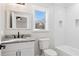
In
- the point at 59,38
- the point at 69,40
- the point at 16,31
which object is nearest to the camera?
the point at 16,31

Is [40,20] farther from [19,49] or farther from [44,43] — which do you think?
[19,49]

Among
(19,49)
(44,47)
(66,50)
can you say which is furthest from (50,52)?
(19,49)

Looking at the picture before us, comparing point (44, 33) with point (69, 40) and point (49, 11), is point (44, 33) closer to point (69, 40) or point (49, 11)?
point (49, 11)

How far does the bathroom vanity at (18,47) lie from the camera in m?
1.80

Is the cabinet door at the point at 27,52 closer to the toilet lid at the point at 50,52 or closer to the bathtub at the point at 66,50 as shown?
the toilet lid at the point at 50,52

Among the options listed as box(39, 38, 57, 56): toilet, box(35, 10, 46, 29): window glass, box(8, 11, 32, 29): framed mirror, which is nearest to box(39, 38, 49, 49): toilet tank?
box(39, 38, 57, 56): toilet

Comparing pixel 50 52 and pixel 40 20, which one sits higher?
pixel 40 20

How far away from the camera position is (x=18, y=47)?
1.88 m

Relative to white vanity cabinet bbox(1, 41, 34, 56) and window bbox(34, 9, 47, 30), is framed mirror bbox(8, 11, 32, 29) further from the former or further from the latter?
white vanity cabinet bbox(1, 41, 34, 56)

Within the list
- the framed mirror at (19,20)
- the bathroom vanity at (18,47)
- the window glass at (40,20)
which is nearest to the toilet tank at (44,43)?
the bathroom vanity at (18,47)

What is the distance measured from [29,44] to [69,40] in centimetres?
99

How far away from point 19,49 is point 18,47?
1.9 inches

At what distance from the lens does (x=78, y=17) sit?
2195 millimetres

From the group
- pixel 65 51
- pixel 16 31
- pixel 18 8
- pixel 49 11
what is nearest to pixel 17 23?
pixel 16 31
